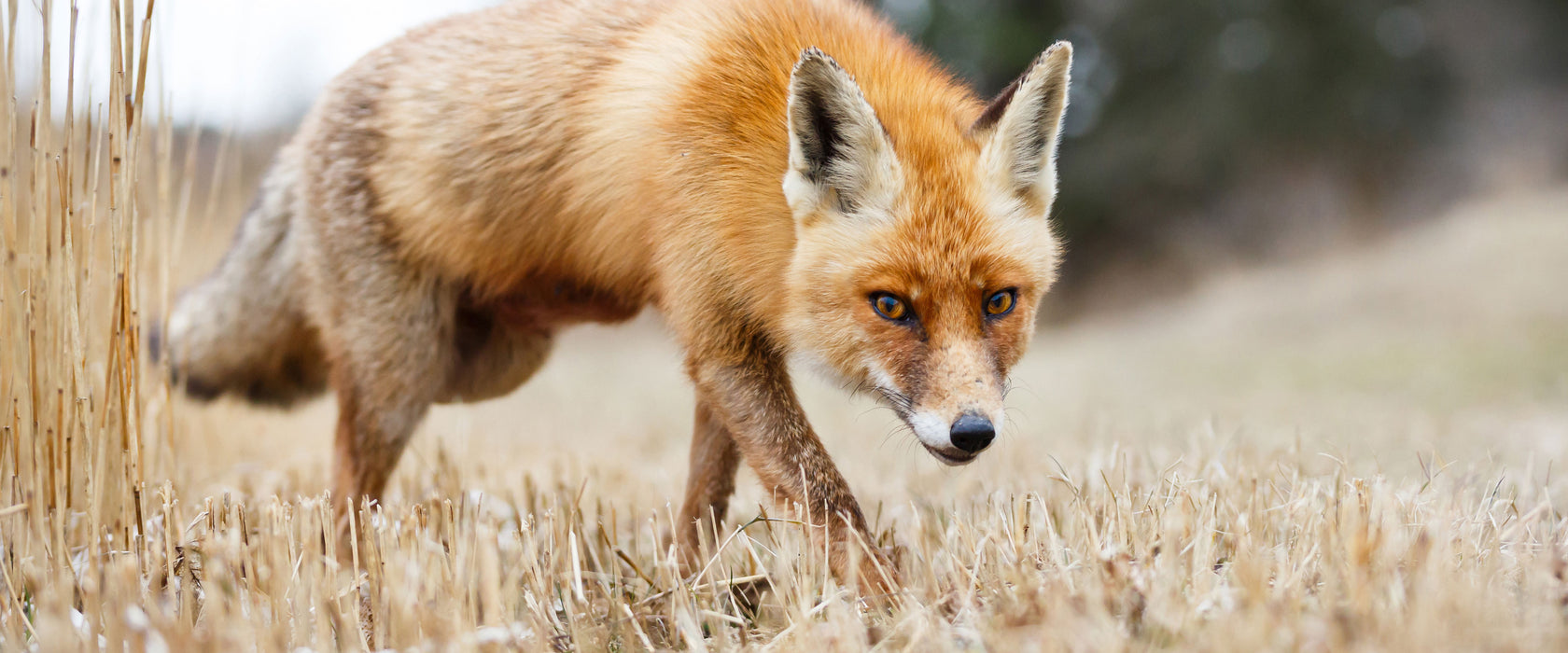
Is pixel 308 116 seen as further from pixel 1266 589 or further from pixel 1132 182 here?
pixel 1132 182

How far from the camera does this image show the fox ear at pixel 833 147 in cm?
284

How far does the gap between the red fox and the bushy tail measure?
0.4 inches

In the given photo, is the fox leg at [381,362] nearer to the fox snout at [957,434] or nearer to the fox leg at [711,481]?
the fox leg at [711,481]

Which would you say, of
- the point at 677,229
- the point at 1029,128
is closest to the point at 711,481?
the point at 677,229

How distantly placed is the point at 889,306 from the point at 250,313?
2962 millimetres

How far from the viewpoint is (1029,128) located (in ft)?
10.4

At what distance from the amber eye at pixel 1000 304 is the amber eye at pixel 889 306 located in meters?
0.25

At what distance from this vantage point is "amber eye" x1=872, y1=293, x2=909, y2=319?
2887 millimetres

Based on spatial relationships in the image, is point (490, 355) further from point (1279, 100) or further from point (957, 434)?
point (1279, 100)

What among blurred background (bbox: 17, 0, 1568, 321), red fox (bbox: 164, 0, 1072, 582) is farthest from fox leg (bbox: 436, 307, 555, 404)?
blurred background (bbox: 17, 0, 1568, 321)

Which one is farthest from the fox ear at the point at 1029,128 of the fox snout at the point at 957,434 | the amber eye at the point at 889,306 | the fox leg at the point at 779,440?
the fox leg at the point at 779,440

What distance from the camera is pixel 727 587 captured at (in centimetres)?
282

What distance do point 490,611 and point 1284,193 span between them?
19003 mm

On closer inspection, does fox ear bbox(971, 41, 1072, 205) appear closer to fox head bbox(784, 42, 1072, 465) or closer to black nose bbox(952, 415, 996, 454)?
fox head bbox(784, 42, 1072, 465)
